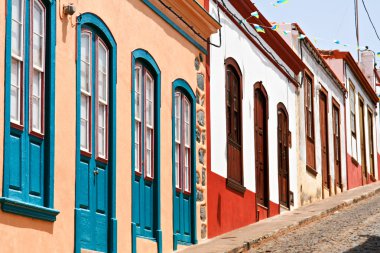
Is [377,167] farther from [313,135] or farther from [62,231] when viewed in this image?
[62,231]

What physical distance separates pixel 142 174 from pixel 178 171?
1.80 metres

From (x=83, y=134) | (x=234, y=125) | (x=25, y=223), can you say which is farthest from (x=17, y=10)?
(x=234, y=125)

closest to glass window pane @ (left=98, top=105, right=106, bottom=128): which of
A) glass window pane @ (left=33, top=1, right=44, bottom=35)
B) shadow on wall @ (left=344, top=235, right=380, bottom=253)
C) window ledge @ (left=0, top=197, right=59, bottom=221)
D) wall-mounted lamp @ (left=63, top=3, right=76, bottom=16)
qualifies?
wall-mounted lamp @ (left=63, top=3, right=76, bottom=16)

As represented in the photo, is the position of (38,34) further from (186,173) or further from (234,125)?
(234,125)

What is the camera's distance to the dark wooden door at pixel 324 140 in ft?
93.1

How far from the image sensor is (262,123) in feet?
71.9

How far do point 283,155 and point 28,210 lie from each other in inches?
530

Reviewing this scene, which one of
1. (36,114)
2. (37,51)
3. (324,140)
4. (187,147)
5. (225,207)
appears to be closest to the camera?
(36,114)

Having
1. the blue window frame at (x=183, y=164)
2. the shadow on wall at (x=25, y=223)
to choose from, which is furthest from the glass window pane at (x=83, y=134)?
the blue window frame at (x=183, y=164)

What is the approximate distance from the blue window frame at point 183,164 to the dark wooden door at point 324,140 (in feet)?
39.2

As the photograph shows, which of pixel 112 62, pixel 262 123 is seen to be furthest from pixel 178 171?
pixel 262 123

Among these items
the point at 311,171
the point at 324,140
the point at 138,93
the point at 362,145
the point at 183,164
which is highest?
the point at 362,145

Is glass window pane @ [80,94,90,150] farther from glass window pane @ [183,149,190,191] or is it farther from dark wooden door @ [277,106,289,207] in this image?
dark wooden door @ [277,106,289,207]

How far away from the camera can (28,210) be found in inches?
418
